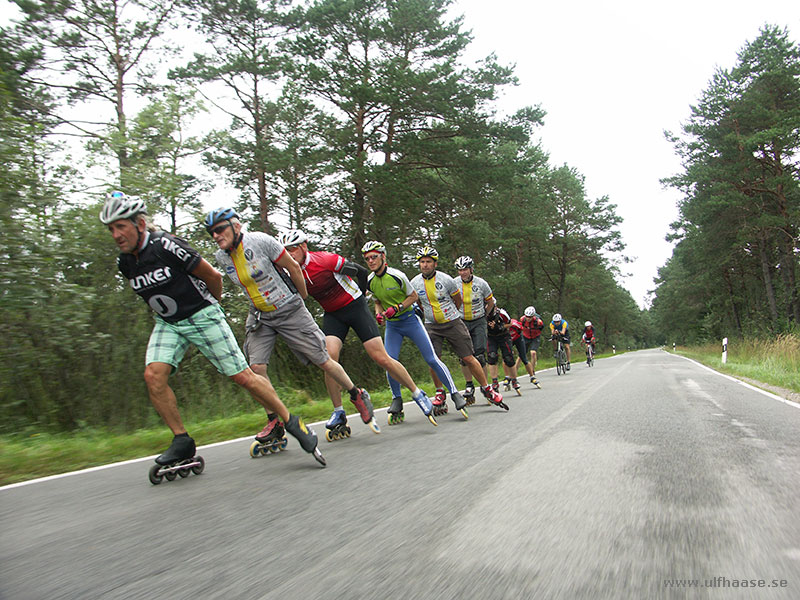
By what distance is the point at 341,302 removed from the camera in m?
5.97

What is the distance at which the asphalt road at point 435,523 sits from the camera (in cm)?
208

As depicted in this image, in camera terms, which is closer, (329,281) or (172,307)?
(172,307)

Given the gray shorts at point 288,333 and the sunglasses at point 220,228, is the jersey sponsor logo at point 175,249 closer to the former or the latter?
the sunglasses at point 220,228

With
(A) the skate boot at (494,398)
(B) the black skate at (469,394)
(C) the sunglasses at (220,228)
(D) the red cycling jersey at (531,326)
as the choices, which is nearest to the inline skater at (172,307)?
(C) the sunglasses at (220,228)

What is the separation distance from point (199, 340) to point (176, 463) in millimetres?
929

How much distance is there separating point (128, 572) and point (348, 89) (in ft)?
55.5

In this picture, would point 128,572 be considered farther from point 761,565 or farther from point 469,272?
point 469,272

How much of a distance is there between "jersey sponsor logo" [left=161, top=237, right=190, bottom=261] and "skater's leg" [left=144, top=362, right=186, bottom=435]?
2.67ft

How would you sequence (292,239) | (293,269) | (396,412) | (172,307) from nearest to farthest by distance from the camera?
(172,307), (293,269), (292,239), (396,412)

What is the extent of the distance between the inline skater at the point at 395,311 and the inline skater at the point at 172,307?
7.30 feet

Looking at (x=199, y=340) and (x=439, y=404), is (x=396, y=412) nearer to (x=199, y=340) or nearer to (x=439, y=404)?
(x=439, y=404)

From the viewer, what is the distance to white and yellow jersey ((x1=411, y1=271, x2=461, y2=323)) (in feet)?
24.7

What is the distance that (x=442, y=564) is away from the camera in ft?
7.37

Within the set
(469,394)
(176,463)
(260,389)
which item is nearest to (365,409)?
(260,389)
